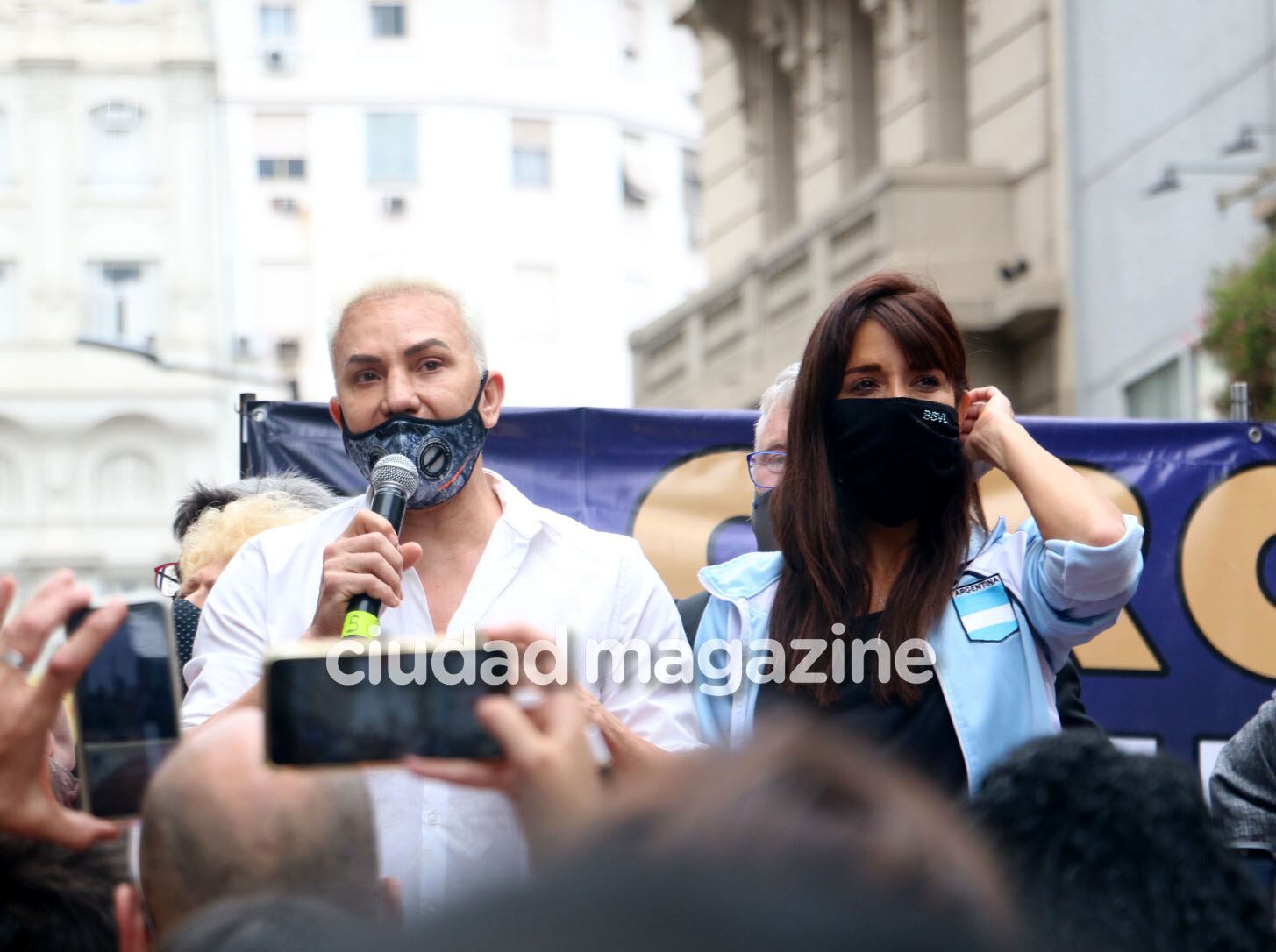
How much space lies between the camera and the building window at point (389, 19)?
5044cm

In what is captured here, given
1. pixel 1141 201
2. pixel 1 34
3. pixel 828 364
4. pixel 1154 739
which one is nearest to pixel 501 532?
pixel 828 364

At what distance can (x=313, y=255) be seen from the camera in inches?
1826

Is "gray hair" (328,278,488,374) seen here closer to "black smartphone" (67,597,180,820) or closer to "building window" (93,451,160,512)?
"black smartphone" (67,597,180,820)

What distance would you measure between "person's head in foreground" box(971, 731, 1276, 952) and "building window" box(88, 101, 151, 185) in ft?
156

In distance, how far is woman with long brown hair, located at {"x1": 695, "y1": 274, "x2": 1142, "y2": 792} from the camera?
3.44 m

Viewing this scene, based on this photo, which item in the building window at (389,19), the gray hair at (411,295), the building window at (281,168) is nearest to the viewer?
the gray hair at (411,295)

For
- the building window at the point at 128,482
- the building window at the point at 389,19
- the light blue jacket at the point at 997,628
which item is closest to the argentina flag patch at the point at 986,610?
the light blue jacket at the point at 997,628

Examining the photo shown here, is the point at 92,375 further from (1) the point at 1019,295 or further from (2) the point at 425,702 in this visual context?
(2) the point at 425,702

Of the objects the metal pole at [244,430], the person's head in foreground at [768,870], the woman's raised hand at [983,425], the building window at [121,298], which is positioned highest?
the building window at [121,298]

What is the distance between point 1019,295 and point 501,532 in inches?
430

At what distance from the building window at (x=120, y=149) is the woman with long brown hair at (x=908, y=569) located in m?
45.7

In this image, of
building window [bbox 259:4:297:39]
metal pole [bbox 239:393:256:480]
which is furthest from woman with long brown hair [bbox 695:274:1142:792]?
building window [bbox 259:4:297:39]

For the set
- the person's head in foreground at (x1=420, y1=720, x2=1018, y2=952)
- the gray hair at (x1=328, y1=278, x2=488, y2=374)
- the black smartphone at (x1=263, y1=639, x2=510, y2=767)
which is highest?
the gray hair at (x1=328, y1=278, x2=488, y2=374)

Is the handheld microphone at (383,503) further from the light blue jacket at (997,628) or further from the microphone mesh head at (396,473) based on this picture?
the light blue jacket at (997,628)
